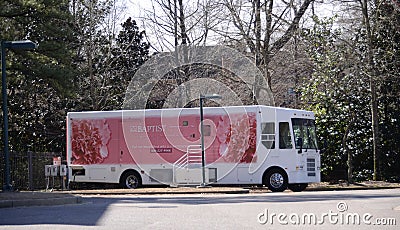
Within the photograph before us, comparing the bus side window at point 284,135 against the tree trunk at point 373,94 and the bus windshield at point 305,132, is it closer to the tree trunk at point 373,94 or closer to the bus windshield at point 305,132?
the bus windshield at point 305,132

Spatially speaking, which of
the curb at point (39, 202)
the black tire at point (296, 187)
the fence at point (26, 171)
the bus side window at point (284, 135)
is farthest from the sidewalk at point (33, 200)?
the fence at point (26, 171)

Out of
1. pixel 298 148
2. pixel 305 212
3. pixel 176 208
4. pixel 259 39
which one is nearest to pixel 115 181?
pixel 298 148

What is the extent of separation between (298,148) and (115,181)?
787cm

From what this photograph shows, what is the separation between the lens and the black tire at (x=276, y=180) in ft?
93.5

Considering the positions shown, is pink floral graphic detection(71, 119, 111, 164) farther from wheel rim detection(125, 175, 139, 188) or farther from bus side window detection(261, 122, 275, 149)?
bus side window detection(261, 122, 275, 149)

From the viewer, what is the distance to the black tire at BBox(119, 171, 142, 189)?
3072 centimetres

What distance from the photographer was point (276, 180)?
1126 inches

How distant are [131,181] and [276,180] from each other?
20.6 ft

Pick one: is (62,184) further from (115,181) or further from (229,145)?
(229,145)

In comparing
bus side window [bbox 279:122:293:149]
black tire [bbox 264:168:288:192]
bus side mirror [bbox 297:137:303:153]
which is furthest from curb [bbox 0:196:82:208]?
bus side mirror [bbox 297:137:303:153]

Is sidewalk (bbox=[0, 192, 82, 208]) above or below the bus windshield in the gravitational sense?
below

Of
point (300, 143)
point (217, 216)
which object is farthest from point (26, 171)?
point (217, 216)

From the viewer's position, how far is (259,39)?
36.7 meters

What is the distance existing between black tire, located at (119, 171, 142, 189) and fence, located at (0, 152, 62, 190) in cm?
504
